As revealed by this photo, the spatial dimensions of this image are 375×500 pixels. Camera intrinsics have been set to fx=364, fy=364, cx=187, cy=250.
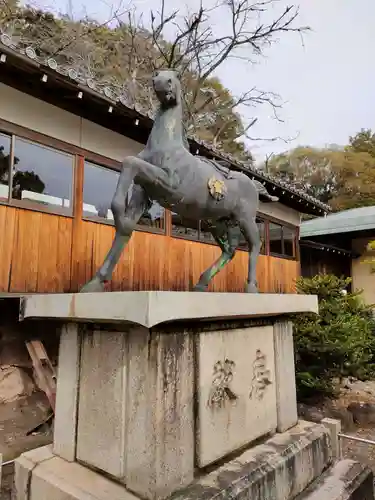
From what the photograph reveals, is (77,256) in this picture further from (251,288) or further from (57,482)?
(57,482)

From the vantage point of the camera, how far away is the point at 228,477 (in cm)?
229

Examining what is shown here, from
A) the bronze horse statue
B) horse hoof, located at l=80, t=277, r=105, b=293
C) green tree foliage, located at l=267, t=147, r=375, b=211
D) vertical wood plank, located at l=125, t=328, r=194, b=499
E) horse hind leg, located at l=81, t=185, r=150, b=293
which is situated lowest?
vertical wood plank, located at l=125, t=328, r=194, b=499

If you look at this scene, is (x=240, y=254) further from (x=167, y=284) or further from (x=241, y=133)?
(x=241, y=133)

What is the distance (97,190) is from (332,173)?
2720 cm

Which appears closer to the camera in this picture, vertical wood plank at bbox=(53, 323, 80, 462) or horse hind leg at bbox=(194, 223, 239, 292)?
vertical wood plank at bbox=(53, 323, 80, 462)

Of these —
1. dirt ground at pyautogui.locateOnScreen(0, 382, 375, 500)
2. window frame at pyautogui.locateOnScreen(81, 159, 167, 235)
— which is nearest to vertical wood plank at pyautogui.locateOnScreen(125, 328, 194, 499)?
dirt ground at pyautogui.locateOnScreen(0, 382, 375, 500)

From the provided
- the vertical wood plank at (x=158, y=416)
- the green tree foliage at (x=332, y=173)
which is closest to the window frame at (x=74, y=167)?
the vertical wood plank at (x=158, y=416)

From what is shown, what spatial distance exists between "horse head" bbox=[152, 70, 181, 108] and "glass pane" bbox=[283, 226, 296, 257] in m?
9.46

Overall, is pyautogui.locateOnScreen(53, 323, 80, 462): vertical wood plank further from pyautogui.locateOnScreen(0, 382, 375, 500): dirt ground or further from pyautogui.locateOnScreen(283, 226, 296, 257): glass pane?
pyautogui.locateOnScreen(283, 226, 296, 257): glass pane

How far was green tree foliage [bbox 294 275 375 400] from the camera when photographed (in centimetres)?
714

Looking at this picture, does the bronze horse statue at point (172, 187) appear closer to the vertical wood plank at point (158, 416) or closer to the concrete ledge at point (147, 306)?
the concrete ledge at point (147, 306)

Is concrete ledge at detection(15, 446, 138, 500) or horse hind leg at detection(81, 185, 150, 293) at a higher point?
horse hind leg at detection(81, 185, 150, 293)

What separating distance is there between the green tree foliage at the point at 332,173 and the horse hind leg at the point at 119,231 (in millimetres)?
21243

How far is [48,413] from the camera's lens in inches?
224
